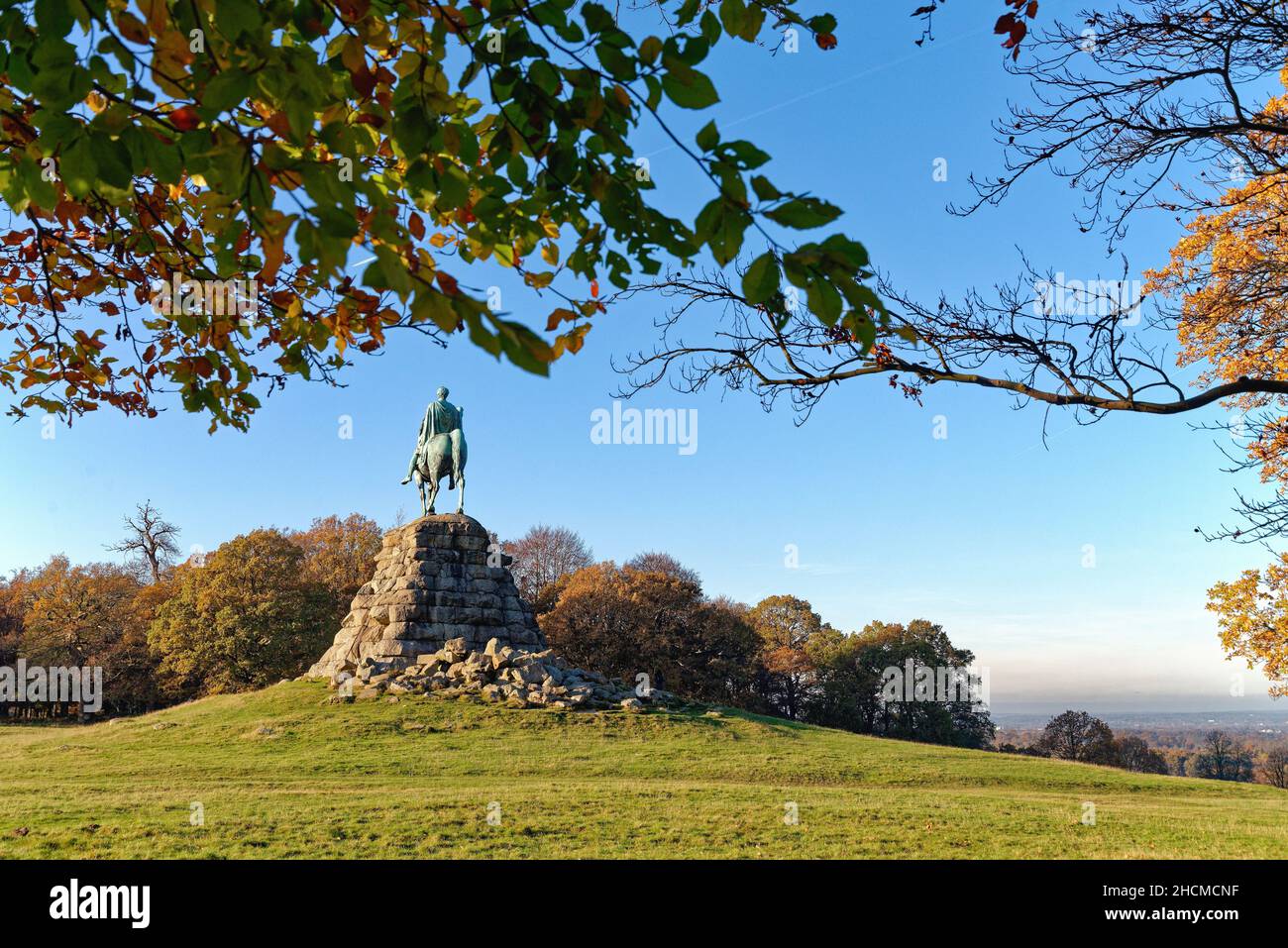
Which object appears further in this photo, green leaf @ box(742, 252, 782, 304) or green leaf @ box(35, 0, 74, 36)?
green leaf @ box(742, 252, 782, 304)

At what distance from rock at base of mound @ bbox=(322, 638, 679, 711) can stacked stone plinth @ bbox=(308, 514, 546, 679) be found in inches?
24.5

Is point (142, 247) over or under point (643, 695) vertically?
over

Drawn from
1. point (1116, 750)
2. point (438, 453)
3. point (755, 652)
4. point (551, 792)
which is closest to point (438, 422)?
point (438, 453)

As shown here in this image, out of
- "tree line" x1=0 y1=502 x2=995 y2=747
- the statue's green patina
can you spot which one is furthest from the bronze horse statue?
"tree line" x1=0 y1=502 x2=995 y2=747

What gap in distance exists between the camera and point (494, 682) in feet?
72.9

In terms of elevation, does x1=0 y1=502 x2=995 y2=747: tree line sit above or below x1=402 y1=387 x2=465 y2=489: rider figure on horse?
below

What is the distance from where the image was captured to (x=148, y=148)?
2127 millimetres

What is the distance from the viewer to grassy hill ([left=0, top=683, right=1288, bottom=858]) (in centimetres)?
872

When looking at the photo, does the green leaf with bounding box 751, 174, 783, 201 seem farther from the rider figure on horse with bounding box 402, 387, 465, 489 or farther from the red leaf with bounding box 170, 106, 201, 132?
the rider figure on horse with bounding box 402, 387, 465, 489

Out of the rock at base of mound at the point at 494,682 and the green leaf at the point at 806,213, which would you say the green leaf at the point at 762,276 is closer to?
the green leaf at the point at 806,213

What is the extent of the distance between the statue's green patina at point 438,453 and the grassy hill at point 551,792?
7.84 m

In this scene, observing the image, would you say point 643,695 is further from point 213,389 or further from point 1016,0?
point 1016,0
